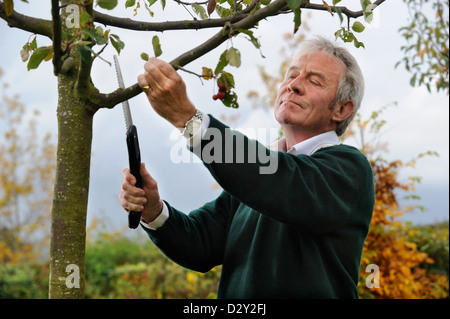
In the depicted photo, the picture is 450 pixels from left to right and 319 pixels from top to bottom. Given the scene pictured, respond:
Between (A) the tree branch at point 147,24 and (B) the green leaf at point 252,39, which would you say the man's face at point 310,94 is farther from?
(B) the green leaf at point 252,39

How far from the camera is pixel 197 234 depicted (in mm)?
2354

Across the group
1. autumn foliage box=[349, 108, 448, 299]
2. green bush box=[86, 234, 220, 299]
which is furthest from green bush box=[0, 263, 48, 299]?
autumn foliage box=[349, 108, 448, 299]

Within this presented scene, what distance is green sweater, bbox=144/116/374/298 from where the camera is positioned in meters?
1.63

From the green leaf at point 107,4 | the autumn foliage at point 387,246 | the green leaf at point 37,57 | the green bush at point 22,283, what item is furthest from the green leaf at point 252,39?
the green bush at point 22,283

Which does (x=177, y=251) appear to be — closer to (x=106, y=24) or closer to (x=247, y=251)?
(x=247, y=251)

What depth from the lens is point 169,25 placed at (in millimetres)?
2119

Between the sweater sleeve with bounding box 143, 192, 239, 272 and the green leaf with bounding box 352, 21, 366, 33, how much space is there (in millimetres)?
994

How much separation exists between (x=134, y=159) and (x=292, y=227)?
671mm

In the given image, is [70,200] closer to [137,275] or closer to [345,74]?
[345,74]

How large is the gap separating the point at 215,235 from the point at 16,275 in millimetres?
5797

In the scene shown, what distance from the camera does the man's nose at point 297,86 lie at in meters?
2.15
